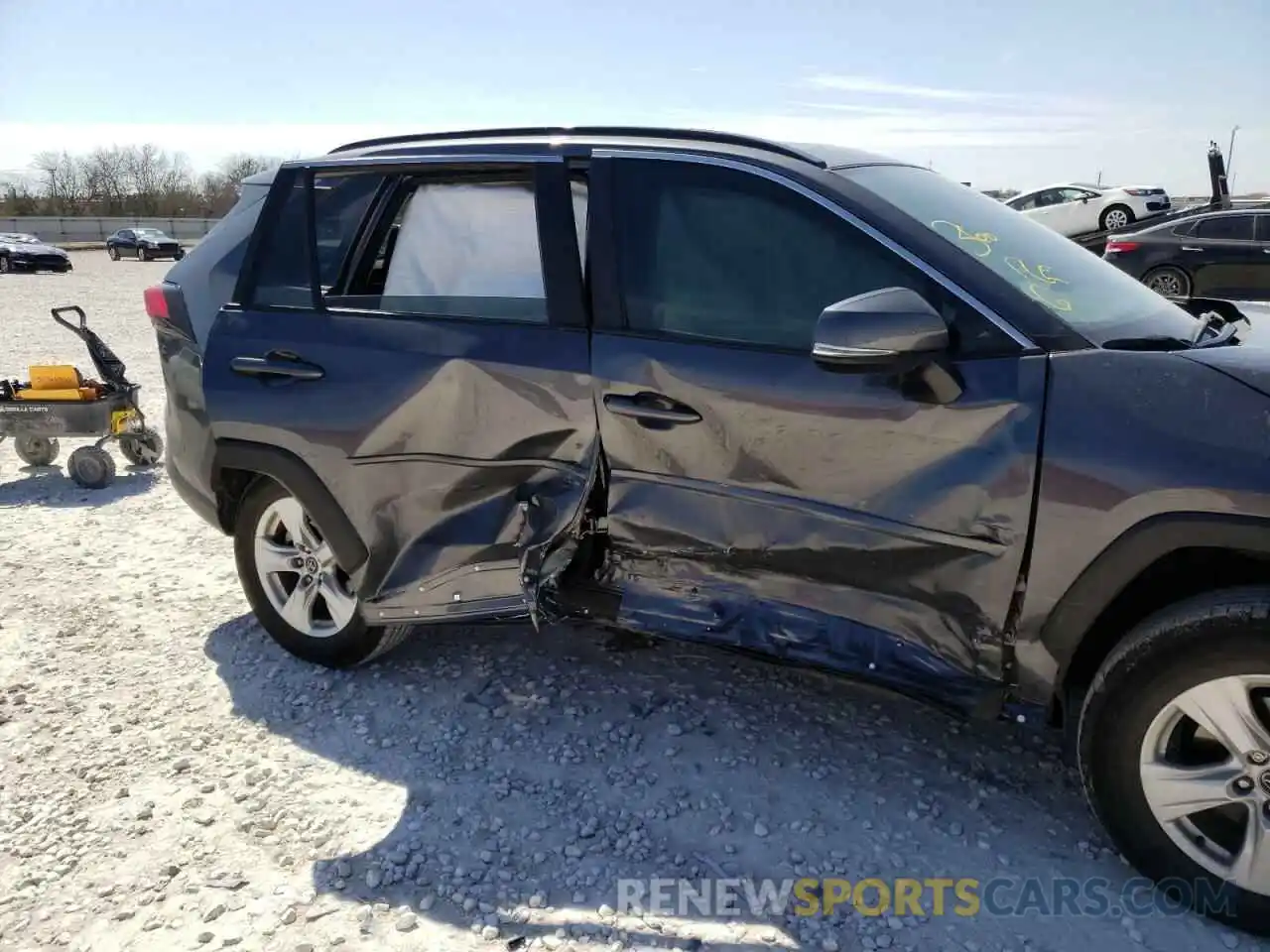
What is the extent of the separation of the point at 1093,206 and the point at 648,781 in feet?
65.7

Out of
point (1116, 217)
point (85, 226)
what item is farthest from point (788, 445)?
point (85, 226)

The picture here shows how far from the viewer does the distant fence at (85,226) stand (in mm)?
50969

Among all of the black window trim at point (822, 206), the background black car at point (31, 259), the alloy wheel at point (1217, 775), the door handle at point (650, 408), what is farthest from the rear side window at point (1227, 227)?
the background black car at point (31, 259)

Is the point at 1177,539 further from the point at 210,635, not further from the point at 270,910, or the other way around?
the point at 210,635

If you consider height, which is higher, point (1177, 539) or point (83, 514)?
point (1177, 539)

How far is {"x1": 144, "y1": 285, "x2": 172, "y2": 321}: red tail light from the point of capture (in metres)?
3.82

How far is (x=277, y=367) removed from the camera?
11.1ft

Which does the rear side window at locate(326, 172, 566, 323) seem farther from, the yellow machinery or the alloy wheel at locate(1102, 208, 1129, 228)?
the alloy wheel at locate(1102, 208, 1129, 228)

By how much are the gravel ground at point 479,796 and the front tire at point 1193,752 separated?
15 cm

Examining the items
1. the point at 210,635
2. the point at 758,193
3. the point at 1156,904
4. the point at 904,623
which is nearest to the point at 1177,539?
the point at 904,623

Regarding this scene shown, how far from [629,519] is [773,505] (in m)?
0.47

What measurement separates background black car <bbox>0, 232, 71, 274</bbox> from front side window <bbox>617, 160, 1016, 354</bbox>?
32.7m

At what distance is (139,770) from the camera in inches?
122

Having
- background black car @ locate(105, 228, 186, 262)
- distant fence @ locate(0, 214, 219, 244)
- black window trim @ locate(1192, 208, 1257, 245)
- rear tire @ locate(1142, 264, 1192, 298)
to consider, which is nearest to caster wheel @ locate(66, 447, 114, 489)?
rear tire @ locate(1142, 264, 1192, 298)
